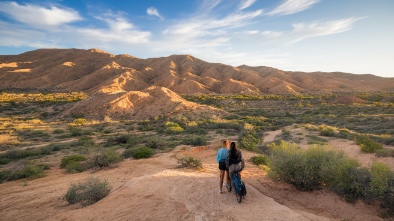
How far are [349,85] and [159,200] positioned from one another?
100 m

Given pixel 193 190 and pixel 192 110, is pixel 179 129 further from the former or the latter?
pixel 193 190

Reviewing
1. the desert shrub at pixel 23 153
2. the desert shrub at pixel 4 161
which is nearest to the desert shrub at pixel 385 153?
the desert shrub at pixel 23 153

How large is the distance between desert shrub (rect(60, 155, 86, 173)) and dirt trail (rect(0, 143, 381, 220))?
5.94 ft

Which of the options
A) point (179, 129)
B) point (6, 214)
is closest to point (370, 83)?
point (179, 129)

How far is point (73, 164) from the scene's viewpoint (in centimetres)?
1221

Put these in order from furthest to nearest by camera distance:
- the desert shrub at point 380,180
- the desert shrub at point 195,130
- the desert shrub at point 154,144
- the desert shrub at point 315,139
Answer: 1. the desert shrub at point 195,130
2. the desert shrub at point 315,139
3. the desert shrub at point 154,144
4. the desert shrub at point 380,180

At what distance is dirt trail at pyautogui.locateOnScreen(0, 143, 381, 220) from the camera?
20.3ft

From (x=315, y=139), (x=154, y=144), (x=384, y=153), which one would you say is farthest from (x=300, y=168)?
(x=315, y=139)

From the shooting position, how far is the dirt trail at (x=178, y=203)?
20.3 feet

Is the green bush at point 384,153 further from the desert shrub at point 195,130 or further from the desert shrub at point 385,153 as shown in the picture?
the desert shrub at point 195,130

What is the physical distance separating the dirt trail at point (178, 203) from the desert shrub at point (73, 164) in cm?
181

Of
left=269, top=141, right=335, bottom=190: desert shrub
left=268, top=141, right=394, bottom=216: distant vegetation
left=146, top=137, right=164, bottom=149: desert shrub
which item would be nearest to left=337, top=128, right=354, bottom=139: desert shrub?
left=268, top=141, right=394, bottom=216: distant vegetation

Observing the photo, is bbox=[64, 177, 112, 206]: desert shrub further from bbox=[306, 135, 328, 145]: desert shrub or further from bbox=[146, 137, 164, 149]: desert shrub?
bbox=[306, 135, 328, 145]: desert shrub

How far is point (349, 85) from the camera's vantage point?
9069 cm
